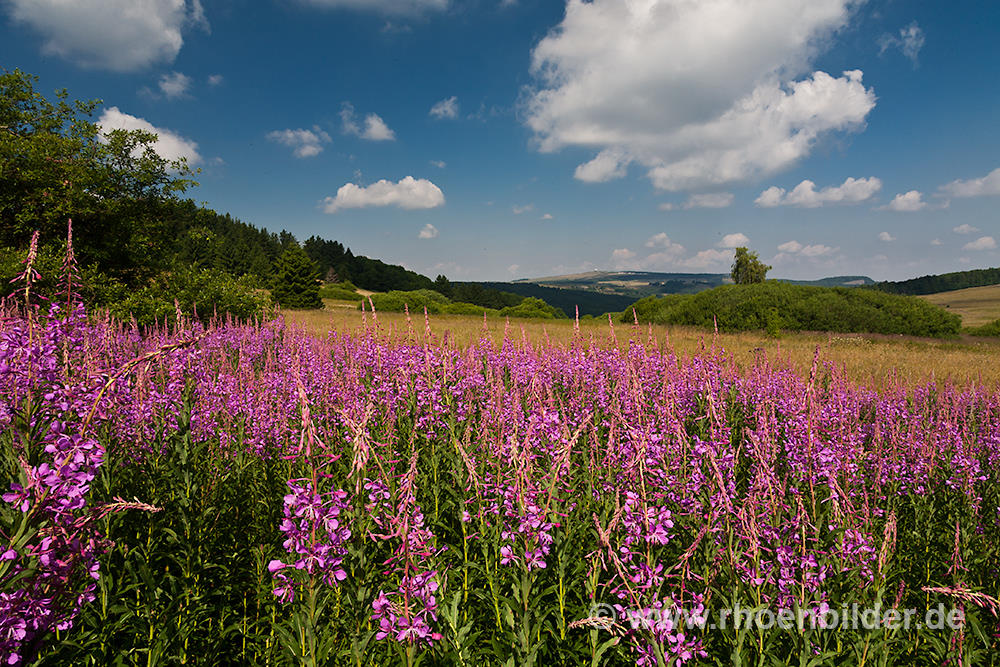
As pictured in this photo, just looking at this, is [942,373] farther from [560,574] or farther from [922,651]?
[560,574]

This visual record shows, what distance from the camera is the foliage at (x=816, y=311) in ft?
122

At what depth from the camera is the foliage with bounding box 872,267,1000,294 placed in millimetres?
106756

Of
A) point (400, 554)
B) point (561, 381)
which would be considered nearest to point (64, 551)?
point (400, 554)

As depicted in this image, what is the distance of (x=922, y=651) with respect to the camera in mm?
3197

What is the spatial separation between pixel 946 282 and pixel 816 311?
10502 cm

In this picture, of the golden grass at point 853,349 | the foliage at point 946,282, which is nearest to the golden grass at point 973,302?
the foliage at point 946,282

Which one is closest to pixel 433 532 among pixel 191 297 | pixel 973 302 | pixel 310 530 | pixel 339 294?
pixel 310 530

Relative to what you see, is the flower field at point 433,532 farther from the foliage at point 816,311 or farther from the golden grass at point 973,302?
the golden grass at point 973,302

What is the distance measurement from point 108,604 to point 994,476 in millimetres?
8809

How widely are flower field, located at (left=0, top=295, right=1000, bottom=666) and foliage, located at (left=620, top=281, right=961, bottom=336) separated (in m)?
36.0

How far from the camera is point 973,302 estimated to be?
272 ft

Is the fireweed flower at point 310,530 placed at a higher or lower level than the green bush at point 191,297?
lower

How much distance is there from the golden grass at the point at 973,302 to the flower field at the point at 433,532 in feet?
272

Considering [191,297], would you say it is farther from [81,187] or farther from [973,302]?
[973,302]
